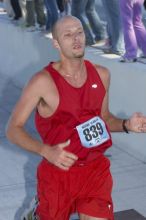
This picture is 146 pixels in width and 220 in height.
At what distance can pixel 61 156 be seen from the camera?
3475 millimetres

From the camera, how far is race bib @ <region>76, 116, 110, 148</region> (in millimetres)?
3920

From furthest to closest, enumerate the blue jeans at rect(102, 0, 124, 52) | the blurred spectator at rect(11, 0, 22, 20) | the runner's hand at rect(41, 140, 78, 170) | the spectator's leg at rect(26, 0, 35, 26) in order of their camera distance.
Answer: the blurred spectator at rect(11, 0, 22, 20) < the spectator's leg at rect(26, 0, 35, 26) < the blue jeans at rect(102, 0, 124, 52) < the runner's hand at rect(41, 140, 78, 170)

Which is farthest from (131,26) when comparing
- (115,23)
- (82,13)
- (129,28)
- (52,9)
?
(52,9)

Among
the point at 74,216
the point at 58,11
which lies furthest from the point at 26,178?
the point at 58,11

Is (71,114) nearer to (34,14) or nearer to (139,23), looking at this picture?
(139,23)

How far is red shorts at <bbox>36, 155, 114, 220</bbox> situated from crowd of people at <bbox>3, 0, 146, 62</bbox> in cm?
330

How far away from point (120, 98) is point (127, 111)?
0.20 metres

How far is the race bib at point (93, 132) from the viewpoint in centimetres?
392

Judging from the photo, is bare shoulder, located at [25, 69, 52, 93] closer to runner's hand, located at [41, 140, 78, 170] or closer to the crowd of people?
runner's hand, located at [41, 140, 78, 170]

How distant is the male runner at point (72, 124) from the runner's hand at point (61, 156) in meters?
0.24

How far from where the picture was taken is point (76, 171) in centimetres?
403

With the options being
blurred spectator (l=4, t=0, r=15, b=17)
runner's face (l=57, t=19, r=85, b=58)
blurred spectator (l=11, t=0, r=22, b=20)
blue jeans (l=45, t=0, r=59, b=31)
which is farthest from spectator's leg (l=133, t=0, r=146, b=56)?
blurred spectator (l=4, t=0, r=15, b=17)

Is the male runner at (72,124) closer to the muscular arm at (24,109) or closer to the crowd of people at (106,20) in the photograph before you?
the muscular arm at (24,109)

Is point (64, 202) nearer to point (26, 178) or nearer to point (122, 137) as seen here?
point (26, 178)
